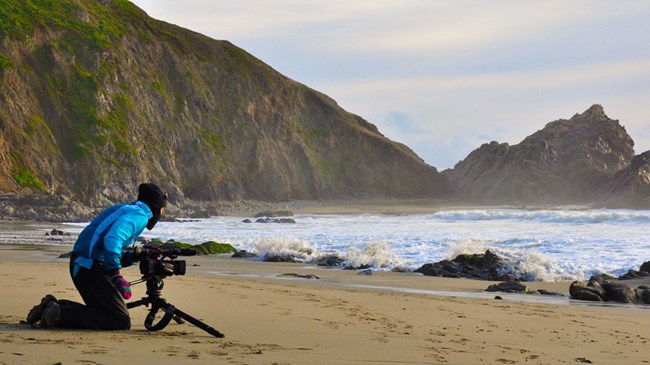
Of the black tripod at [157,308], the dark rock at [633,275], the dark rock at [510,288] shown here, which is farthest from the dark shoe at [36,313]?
the dark rock at [633,275]

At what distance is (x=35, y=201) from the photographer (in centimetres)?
5197

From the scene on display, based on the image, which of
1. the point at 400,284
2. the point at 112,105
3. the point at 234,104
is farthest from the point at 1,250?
the point at 234,104

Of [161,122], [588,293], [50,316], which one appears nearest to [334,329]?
[50,316]

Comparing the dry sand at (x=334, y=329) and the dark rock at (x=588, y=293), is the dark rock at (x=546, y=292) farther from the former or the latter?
the dry sand at (x=334, y=329)

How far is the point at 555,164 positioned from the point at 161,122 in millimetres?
60205

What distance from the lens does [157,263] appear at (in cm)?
839

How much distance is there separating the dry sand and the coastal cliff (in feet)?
307

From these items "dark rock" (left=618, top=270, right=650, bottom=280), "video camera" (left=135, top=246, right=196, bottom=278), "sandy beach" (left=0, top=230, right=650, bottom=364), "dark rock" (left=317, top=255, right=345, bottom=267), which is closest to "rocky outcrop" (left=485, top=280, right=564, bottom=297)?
"sandy beach" (left=0, top=230, right=650, bottom=364)

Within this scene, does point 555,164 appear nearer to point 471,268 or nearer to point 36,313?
point 471,268

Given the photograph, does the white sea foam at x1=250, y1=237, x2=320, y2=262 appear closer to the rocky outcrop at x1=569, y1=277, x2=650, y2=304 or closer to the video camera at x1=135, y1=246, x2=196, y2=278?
the rocky outcrop at x1=569, y1=277, x2=650, y2=304

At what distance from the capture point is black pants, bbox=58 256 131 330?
8.34 metres

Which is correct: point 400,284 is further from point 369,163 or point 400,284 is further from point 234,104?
point 369,163

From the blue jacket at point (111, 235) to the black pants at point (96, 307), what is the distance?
0.10m

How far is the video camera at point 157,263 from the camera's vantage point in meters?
8.36
